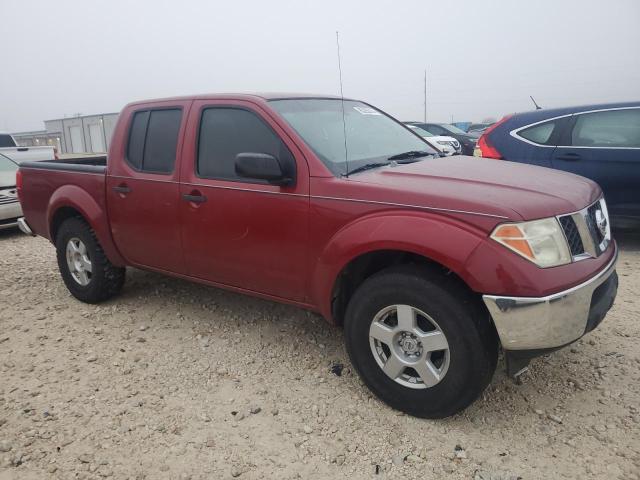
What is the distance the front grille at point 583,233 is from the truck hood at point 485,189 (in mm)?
47

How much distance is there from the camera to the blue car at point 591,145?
5.32 m

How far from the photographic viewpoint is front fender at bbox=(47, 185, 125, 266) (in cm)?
413

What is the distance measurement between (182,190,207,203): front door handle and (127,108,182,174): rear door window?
310 mm

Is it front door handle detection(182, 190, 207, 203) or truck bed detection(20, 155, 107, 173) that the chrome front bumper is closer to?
front door handle detection(182, 190, 207, 203)

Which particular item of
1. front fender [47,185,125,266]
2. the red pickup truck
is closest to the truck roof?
the red pickup truck

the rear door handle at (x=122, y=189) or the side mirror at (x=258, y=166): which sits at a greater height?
the side mirror at (x=258, y=166)

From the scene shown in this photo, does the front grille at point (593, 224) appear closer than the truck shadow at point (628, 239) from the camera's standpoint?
Yes

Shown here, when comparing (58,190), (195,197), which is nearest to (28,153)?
(58,190)

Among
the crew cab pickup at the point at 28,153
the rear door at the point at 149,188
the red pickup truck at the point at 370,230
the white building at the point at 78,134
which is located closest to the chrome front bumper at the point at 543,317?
the red pickup truck at the point at 370,230

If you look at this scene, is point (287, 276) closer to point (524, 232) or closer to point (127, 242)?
point (524, 232)

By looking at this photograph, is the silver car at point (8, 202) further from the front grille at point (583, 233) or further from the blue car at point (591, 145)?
the front grille at point (583, 233)

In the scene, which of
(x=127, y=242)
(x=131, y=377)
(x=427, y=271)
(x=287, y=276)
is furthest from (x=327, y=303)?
(x=127, y=242)

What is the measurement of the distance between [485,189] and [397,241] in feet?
1.73

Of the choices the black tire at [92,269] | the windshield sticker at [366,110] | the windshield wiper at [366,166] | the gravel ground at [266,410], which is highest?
the windshield sticker at [366,110]
